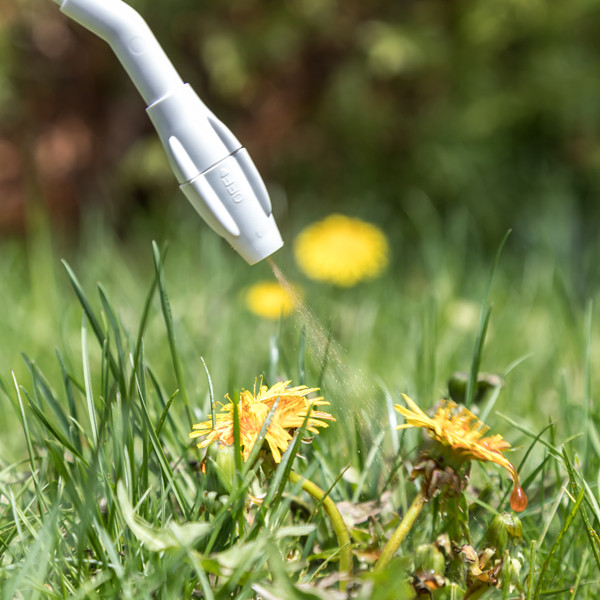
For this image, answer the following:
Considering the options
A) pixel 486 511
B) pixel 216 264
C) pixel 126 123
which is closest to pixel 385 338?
pixel 216 264

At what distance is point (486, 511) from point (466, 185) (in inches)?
75.4

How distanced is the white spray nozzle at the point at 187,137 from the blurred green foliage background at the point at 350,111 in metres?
1.71

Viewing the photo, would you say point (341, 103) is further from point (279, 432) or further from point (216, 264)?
point (279, 432)

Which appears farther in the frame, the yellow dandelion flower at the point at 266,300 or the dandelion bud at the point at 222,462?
the yellow dandelion flower at the point at 266,300

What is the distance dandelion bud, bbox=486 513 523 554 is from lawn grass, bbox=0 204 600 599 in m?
0.03

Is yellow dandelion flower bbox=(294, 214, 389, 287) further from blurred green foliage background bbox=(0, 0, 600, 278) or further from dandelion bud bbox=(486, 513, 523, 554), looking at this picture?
dandelion bud bbox=(486, 513, 523, 554)

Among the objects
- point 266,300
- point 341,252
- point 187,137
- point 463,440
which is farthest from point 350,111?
point 463,440

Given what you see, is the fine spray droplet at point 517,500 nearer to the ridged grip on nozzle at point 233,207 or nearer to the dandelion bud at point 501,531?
the dandelion bud at point 501,531

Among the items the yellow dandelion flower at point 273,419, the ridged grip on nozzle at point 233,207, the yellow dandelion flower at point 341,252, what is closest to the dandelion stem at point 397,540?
the yellow dandelion flower at point 273,419

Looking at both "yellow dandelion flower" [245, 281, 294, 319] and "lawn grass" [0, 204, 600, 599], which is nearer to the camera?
"lawn grass" [0, 204, 600, 599]

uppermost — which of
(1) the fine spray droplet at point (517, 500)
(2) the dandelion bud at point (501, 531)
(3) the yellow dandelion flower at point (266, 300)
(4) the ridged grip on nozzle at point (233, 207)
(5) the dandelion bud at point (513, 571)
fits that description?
(4) the ridged grip on nozzle at point (233, 207)

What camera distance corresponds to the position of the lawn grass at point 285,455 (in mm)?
712

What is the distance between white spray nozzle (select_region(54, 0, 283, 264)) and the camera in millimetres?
753

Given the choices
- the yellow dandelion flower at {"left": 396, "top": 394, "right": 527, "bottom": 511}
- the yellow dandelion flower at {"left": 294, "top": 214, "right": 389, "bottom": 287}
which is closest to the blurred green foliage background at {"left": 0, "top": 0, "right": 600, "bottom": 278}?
the yellow dandelion flower at {"left": 294, "top": 214, "right": 389, "bottom": 287}
